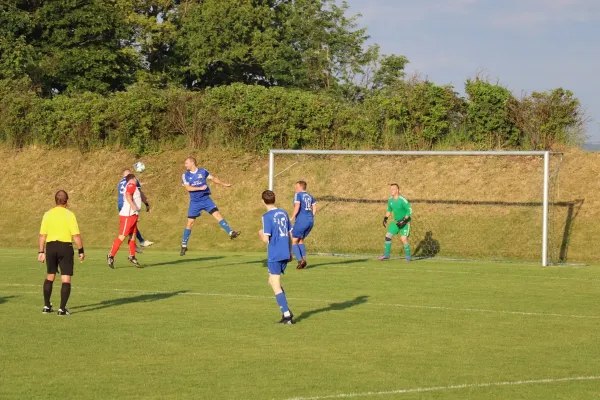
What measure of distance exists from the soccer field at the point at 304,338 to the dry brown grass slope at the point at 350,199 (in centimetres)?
720

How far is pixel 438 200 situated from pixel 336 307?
15.1 metres

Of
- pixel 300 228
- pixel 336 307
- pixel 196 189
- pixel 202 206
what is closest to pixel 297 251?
pixel 300 228

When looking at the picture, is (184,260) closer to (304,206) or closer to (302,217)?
(302,217)

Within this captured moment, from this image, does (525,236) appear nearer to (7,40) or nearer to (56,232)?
(56,232)

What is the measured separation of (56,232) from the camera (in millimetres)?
13258

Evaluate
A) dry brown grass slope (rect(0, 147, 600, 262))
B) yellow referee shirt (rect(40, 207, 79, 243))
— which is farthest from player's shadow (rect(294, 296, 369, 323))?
dry brown grass slope (rect(0, 147, 600, 262))

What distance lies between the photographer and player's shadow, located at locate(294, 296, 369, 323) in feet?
45.1

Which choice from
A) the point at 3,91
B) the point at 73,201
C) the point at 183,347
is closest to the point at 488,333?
the point at 183,347

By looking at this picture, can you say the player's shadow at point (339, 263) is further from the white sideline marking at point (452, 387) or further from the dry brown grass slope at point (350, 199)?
the white sideline marking at point (452, 387)

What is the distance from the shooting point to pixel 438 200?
1154 inches

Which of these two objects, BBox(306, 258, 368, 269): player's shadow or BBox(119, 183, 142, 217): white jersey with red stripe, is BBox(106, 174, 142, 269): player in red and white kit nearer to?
BBox(119, 183, 142, 217): white jersey with red stripe

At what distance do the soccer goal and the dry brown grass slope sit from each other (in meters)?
0.03

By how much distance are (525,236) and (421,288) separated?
33.0 feet

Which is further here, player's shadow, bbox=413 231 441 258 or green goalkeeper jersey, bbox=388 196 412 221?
player's shadow, bbox=413 231 441 258
